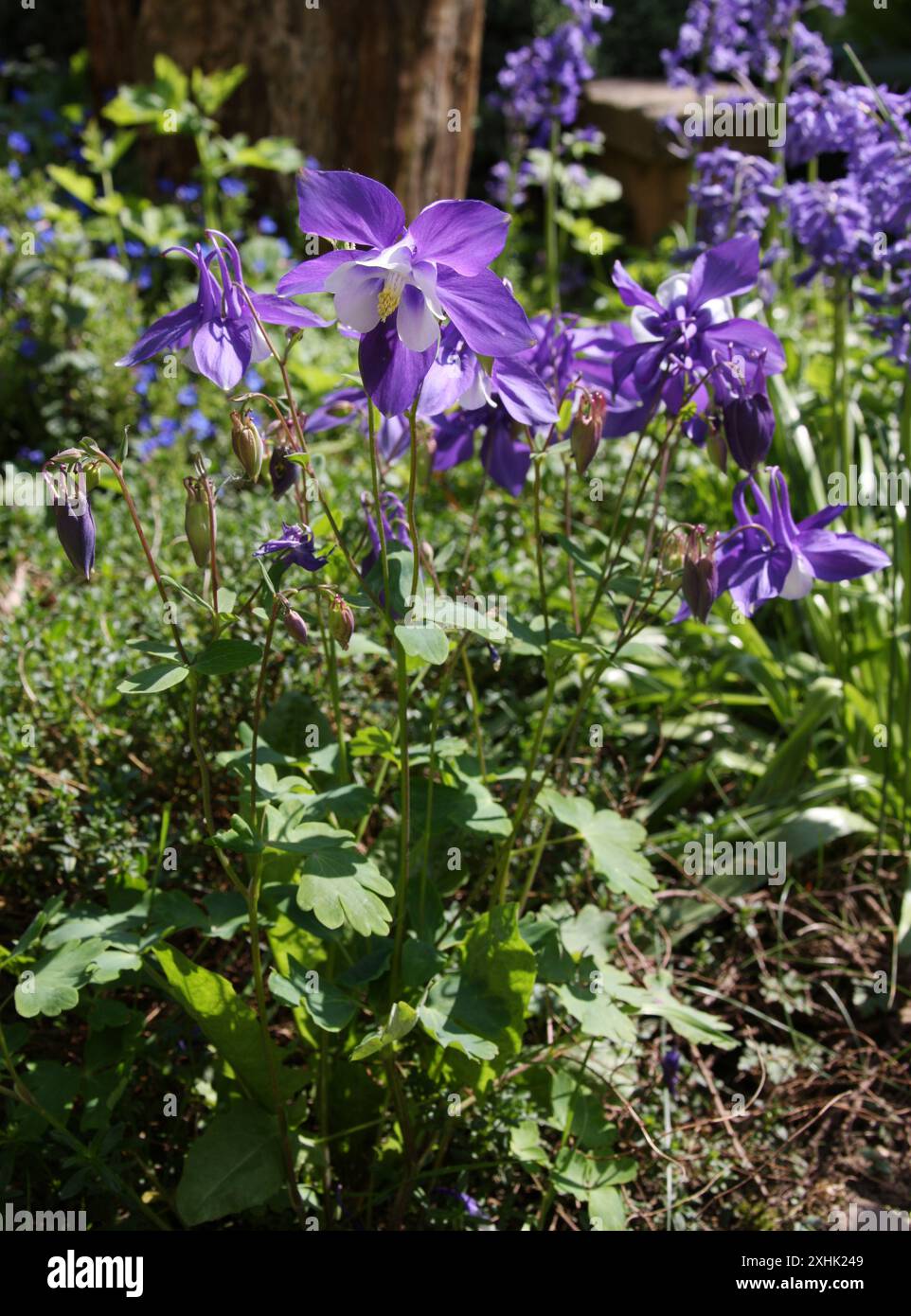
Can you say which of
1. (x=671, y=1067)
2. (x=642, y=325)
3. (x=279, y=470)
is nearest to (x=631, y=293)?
(x=642, y=325)

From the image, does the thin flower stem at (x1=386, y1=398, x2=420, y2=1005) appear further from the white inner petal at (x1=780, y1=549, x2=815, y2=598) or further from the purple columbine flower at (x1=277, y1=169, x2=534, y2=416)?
the white inner petal at (x1=780, y1=549, x2=815, y2=598)

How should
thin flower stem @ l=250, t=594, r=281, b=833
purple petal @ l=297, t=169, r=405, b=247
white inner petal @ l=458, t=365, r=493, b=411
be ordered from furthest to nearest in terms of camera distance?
white inner petal @ l=458, t=365, r=493, b=411 → thin flower stem @ l=250, t=594, r=281, b=833 → purple petal @ l=297, t=169, r=405, b=247

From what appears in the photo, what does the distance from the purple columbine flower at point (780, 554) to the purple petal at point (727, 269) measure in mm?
257

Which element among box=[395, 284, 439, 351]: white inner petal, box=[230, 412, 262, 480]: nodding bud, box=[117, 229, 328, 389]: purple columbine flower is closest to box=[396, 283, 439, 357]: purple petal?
box=[395, 284, 439, 351]: white inner petal

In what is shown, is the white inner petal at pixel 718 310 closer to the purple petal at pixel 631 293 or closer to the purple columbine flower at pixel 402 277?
the purple petal at pixel 631 293

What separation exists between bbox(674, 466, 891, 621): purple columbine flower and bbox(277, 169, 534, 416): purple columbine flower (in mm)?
510

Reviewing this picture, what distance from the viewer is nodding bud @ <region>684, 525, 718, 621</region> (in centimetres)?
161

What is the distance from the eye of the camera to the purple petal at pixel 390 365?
1.41 m

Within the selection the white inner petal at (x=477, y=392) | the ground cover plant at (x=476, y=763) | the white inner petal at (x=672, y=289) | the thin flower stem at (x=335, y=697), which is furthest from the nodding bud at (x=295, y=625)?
the white inner petal at (x=672, y=289)

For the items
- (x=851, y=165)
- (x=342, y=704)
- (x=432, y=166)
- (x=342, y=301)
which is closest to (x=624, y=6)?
(x=432, y=166)

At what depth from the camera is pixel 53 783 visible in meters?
2.37

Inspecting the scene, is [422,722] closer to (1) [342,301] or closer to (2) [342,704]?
(2) [342,704]
